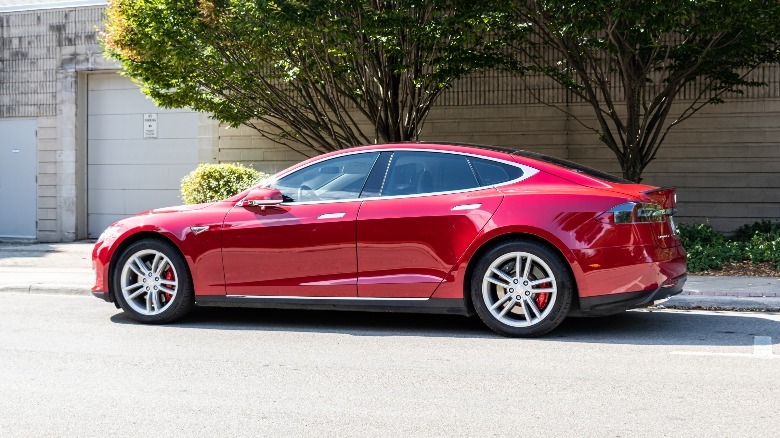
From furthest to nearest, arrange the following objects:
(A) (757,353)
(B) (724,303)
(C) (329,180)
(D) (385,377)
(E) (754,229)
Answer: (E) (754,229), (B) (724,303), (C) (329,180), (A) (757,353), (D) (385,377)

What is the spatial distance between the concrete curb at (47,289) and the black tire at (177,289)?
2.58 metres

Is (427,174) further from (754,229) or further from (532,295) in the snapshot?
(754,229)

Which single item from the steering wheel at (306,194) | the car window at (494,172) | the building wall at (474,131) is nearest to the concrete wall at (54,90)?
the building wall at (474,131)

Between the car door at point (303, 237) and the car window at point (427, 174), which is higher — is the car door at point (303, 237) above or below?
below

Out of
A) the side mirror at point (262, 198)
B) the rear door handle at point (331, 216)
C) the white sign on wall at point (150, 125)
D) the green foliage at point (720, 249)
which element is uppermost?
the white sign on wall at point (150, 125)

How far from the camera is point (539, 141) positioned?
1634 centimetres

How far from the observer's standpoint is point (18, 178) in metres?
19.1

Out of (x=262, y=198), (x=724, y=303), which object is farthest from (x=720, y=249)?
(x=262, y=198)

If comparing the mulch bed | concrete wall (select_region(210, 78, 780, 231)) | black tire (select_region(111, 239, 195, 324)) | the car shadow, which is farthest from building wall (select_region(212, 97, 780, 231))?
black tire (select_region(111, 239, 195, 324))

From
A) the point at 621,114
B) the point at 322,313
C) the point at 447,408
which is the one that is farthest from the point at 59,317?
the point at 621,114

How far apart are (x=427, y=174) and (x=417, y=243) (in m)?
0.61

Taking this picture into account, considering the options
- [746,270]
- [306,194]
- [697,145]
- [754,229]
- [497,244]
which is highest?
[697,145]

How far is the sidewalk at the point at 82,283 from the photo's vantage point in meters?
9.13

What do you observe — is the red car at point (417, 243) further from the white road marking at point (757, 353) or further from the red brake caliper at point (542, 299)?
the white road marking at point (757, 353)
